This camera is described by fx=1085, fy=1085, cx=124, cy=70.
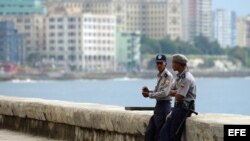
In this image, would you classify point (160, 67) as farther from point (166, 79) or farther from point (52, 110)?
point (52, 110)

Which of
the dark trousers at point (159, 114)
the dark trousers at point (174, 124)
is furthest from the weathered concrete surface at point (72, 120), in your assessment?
the dark trousers at point (174, 124)

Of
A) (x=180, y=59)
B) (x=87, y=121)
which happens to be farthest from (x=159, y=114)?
(x=87, y=121)

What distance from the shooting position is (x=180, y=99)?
10.2 m

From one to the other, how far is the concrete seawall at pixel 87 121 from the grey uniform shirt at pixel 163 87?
402mm

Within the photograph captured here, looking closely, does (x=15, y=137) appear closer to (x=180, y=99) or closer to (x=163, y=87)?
(x=163, y=87)

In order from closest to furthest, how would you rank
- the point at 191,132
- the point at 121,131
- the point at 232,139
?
the point at 232,139 → the point at 191,132 → the point at 121,131

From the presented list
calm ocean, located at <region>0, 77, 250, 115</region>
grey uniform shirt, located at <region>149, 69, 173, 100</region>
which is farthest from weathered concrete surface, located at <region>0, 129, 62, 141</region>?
calm ocean, located at <region>0, 77, 250, 115</region>

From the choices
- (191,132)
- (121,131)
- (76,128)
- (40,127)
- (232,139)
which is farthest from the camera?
(40,127)

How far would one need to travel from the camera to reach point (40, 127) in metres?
14.1

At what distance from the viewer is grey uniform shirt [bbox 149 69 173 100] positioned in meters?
10.7

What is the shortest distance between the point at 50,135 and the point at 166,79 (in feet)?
11.1

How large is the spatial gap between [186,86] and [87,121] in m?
2.69

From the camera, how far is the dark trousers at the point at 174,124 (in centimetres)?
1030

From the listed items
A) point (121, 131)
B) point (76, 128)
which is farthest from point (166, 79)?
point (76, 128)
